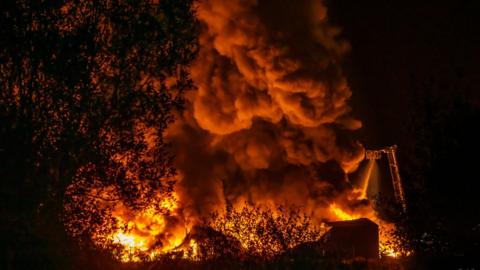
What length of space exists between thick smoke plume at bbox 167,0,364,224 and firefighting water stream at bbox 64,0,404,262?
0.07 metres

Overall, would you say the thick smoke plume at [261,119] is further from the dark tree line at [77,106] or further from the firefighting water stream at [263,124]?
the dark tree line at [77,106]

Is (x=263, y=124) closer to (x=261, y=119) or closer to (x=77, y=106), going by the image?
(x=261, y=119)

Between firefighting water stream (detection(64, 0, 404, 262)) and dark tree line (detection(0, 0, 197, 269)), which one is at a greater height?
firefighting water stream (detection(64, 0, 404, 262))

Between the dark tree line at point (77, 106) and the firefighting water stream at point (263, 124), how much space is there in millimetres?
24947

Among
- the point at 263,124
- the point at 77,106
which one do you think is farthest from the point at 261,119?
the point at 77,106

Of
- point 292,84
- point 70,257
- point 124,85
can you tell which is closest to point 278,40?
point 292,84

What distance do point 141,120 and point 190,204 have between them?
26471mm

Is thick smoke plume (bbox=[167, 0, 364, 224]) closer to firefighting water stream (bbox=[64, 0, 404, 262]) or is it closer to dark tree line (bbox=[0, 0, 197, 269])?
firefighting water stream (bbox=[64, 0, 404, 262])

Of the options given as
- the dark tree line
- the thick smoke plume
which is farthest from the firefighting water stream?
the dark tree line

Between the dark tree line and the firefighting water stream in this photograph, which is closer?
the dark tree line

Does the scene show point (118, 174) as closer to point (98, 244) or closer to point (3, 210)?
point (98, 244)

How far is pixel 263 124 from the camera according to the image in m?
47.3

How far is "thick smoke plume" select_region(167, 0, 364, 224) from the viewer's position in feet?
143

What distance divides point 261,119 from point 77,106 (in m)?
31.9
